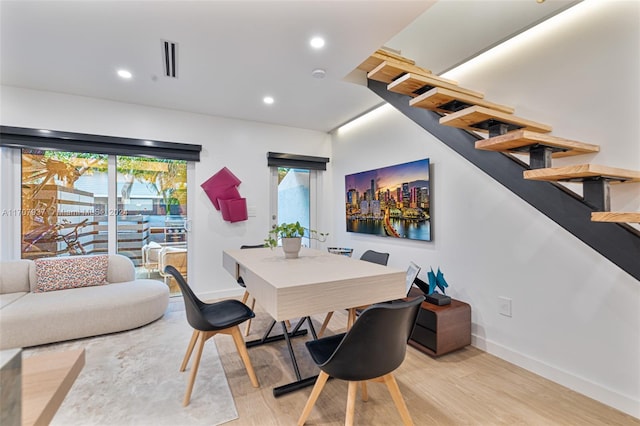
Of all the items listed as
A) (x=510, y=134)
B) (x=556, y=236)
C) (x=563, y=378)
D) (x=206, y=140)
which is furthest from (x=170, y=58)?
(x=563, y=378)

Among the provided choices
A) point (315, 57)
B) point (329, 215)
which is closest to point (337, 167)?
point (329, 215)

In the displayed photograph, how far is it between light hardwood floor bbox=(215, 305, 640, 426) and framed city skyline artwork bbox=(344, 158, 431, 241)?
131 centimetres

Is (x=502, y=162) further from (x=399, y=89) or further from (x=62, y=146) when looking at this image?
(x=62, y=146)

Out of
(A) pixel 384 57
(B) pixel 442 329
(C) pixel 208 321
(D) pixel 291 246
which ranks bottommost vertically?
(B) pixel 442 329

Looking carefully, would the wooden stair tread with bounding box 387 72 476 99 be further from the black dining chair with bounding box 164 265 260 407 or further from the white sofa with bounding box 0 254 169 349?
the white sofa with bounding box 0 254 169 349

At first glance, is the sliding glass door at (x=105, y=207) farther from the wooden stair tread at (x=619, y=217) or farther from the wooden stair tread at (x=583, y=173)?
the wooden stair tread at (x=619, y=217)

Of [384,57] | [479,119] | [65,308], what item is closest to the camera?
[479,119]

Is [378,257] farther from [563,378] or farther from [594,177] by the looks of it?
[594,177]

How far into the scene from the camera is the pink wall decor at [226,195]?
403cm

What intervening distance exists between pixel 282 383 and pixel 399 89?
2.29 meters

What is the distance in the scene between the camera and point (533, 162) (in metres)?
1.67

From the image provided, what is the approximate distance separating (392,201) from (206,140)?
2.71 m

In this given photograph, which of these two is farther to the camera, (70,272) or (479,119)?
(70,272)

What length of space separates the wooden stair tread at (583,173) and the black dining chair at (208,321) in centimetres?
194
